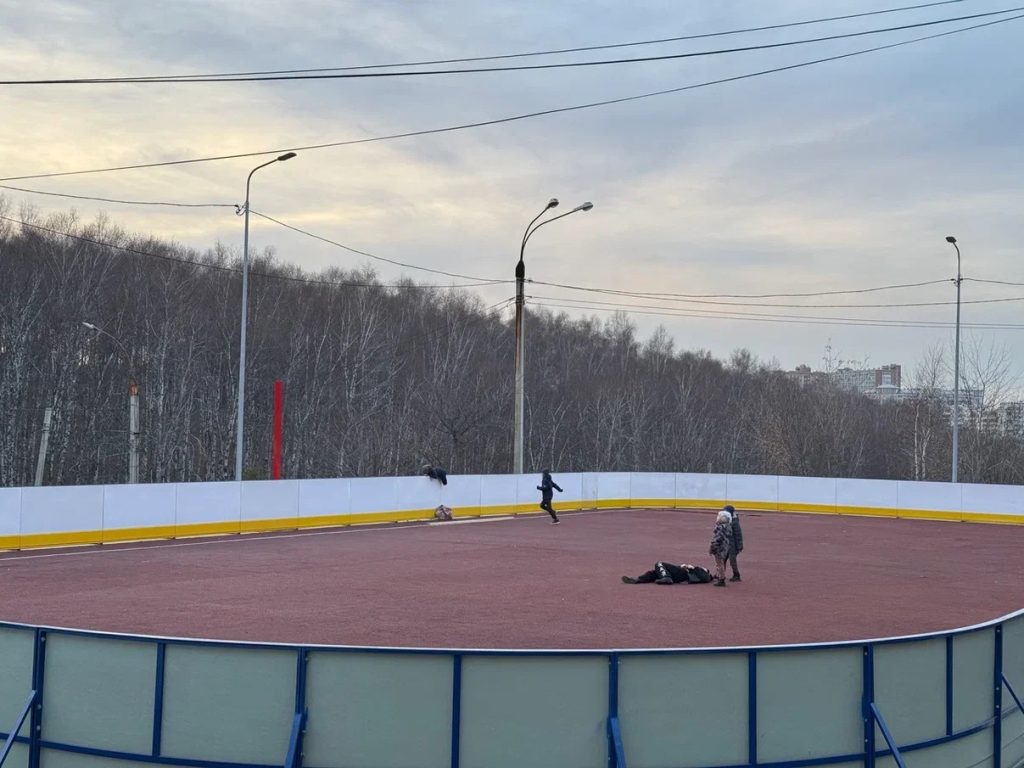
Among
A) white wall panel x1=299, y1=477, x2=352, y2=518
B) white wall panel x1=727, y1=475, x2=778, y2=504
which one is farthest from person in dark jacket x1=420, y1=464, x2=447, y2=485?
white wall panel x1=727, y1=475, x2=778, y2=504

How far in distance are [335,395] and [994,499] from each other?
1565 inches

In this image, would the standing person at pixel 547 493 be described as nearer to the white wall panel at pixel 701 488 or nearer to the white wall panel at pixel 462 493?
the white wall panel at pixel 462 493

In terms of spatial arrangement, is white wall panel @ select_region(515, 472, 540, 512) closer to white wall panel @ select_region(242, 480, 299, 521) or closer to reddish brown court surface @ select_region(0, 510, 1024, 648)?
reddish brown court surface @ select_region(0, 510, 1024, 648)

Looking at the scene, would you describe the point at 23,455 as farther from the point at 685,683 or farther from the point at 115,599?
the point at 685,683

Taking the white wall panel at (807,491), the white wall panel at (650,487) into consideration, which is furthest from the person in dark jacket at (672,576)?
the white wall panel at (650,487)

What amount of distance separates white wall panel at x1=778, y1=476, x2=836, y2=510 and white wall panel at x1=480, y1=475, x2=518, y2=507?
11.4 metres

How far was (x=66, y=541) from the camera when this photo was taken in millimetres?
26250

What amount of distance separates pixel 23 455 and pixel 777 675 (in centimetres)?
5273

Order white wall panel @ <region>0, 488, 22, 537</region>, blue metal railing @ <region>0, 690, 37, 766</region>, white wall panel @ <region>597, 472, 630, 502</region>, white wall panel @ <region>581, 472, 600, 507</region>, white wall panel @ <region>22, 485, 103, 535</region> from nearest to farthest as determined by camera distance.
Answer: blue metal railing @ <region>0, 690, 37, 766</region> < white wall panel @ <region>0, 488, 22, 537</region> < white wall panel @ <region>22, 485, 103, 535</region> < white wall panel @ <region>581, 472, 600, 507</region> < white wall panel @ <region>597, 472, 630, 502</region>

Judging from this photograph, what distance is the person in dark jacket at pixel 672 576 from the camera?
70.6ft

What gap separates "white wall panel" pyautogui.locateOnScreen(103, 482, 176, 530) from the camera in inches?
1075

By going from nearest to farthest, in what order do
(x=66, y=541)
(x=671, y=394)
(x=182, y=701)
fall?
(x=182, y=701)
(x=66, y=541)
(x=671, y=394)

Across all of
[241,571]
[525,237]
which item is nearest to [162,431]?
[525,237]

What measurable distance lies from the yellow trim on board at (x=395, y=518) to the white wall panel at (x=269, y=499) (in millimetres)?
174
